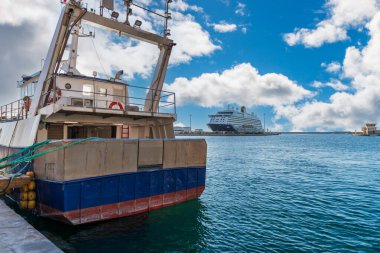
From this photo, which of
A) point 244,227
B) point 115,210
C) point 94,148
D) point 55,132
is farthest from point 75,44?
point 244,227

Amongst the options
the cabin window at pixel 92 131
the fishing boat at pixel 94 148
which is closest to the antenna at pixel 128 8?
the fishing boat at pixel 94 148

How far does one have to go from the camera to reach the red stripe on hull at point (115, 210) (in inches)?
343

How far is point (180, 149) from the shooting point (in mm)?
11727

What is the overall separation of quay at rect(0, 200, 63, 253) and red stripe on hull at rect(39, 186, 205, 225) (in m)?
1.30

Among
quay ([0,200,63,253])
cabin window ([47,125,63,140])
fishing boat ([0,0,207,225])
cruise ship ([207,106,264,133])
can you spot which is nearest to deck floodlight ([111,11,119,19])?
fishing boat ([0,0,207,225])

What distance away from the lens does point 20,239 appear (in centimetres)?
636

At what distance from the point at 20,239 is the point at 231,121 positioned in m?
162

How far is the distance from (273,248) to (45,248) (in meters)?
6.46

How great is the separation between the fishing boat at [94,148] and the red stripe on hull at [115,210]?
0.10 ft

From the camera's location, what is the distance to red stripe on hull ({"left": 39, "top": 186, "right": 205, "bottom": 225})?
8703 mm

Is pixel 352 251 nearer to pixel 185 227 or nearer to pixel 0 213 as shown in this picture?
pixel 185 227

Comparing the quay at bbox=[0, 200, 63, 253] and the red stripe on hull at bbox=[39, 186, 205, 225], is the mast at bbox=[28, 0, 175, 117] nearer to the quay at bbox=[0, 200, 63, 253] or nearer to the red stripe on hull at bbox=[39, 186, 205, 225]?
the red stripe on hull at bbox=[39, 186, 205, 225]

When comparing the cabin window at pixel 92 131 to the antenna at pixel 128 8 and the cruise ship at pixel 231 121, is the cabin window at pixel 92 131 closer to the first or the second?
the antenna at pixel 128 8

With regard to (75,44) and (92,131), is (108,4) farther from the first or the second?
(92,131)
